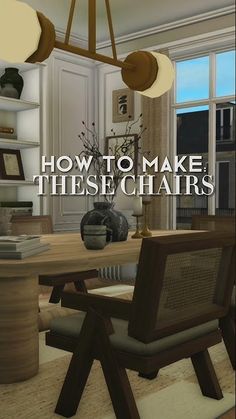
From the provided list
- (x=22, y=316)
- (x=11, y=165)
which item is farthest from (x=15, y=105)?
(x=22, y=316)

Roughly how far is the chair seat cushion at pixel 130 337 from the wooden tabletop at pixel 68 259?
221mm

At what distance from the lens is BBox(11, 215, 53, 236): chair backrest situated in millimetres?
3617

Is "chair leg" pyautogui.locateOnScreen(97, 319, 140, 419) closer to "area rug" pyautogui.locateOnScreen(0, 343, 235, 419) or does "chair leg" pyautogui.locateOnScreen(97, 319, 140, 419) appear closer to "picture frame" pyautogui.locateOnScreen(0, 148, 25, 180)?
"area rug" pyautogui.locateOnScreen(0, 343, 235, 419)

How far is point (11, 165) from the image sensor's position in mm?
5090

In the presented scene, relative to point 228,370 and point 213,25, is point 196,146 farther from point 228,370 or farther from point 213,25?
point 228,370

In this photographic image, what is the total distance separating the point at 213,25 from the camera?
5035 mm

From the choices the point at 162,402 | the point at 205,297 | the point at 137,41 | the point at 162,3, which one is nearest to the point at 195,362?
the point at 162,402

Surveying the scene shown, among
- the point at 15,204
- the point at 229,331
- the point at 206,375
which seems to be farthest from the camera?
the point at 15,204

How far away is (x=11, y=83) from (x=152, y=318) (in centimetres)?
394

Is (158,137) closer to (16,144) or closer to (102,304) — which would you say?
(16,144)

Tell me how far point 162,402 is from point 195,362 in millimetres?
238

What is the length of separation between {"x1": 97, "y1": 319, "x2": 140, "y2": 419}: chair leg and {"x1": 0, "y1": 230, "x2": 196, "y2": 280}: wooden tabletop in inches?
13.5

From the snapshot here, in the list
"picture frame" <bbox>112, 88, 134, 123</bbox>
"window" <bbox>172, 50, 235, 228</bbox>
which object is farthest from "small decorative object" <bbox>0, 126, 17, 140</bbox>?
"window" <bbox>172, 50, 235, 228</bbox>

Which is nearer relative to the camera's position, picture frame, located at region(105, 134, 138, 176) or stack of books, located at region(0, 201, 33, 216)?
stack of books, located at region(0, 201, 33, 216)
